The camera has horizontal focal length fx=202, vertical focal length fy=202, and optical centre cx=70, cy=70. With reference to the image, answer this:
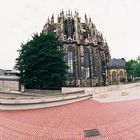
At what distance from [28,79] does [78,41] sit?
914 inches

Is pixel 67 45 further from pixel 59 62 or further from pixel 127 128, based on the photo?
pixel 127 128

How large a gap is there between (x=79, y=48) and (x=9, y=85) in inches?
893

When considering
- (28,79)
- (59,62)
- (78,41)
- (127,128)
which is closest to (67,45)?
(78,41)

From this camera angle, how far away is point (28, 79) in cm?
3272

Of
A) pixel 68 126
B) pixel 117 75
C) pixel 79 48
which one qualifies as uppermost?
pixel 79 48

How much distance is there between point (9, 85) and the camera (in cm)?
3581

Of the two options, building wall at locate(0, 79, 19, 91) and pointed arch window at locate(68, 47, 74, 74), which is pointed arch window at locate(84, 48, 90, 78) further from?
building wall at locate(0, 79, 19, 91)

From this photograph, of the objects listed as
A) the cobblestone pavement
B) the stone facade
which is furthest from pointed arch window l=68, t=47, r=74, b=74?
the cobblestone pavement

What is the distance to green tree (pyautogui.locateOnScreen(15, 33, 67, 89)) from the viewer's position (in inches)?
1281

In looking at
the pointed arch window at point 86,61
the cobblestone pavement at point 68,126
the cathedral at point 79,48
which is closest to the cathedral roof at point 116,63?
the cathedral at point 79,48

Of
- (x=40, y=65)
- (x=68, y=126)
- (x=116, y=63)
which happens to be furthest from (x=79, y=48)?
(x=68, y=126)

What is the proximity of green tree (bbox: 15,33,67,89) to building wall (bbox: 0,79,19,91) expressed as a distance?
7.43ft

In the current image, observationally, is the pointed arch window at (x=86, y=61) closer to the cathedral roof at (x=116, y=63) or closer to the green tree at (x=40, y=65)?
the green tree at (x=40, y=65)

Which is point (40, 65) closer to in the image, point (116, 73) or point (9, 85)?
point (9, 85)
